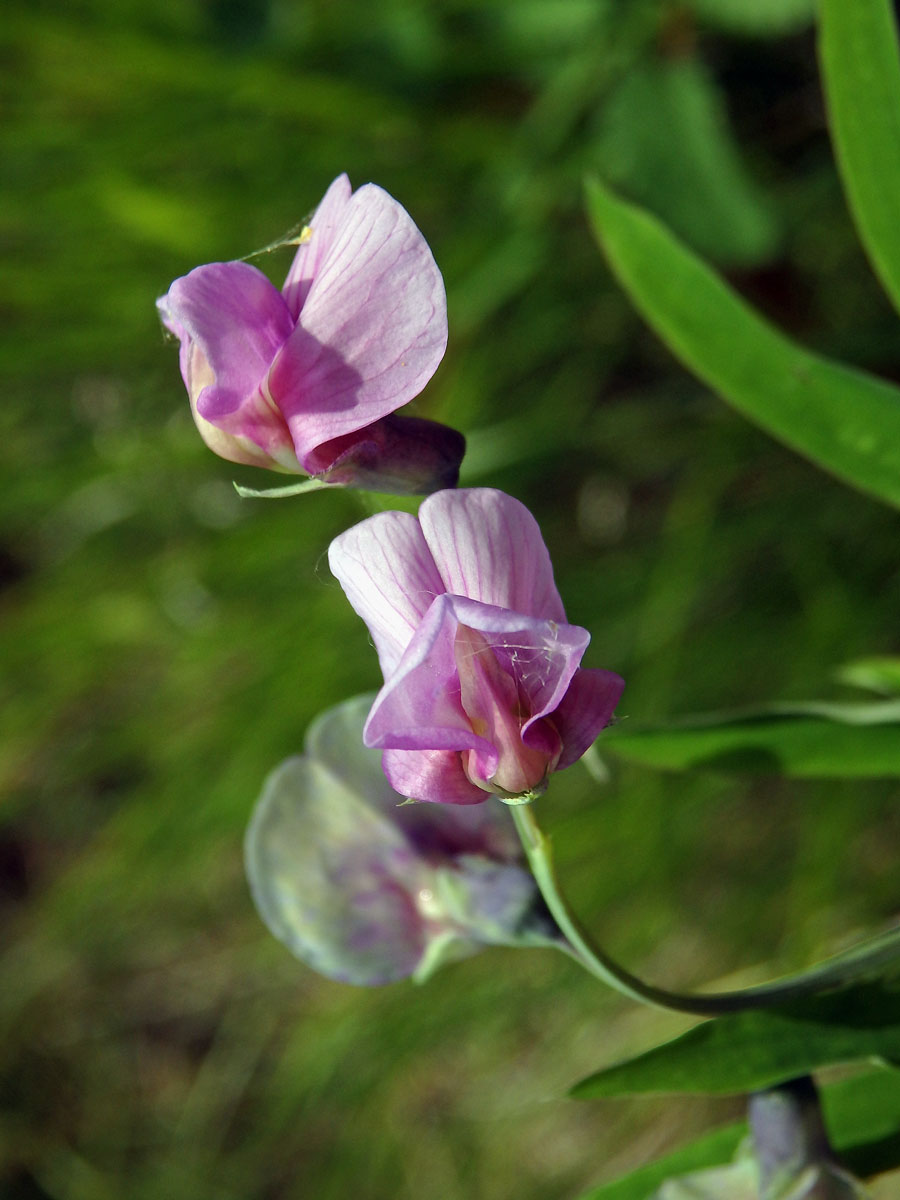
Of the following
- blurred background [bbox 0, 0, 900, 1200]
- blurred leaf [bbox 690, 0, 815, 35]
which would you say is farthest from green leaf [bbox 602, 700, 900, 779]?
blurred leaf [bbox 690, 0, 815, 35]

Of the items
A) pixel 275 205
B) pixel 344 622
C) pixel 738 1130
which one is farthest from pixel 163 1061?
pixel 738 1130

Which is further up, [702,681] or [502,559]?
[502,559]

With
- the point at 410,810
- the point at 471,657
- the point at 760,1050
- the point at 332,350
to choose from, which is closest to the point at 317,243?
the point at 332,350

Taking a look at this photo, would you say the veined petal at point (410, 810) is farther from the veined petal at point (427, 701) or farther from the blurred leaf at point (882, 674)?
A: the blurred leaf at point (882, 674)

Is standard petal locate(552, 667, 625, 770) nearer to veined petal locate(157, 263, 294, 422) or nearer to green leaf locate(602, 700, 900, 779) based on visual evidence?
veined petal locate(157, 263, 294, 422)

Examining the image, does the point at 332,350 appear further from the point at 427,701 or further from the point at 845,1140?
the point at 845,1140

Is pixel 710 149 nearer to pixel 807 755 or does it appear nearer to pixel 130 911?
pixel 807 755
